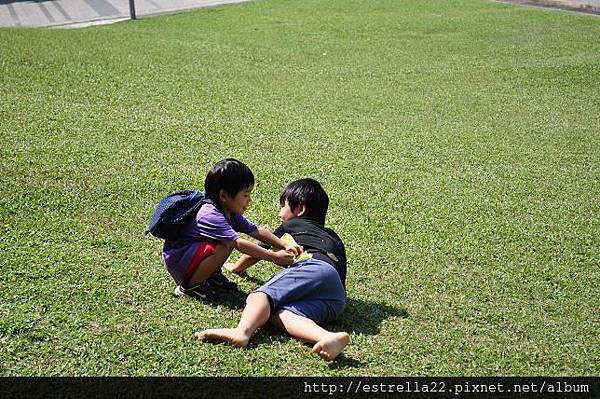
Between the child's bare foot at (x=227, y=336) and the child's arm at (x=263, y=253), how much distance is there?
0.43 metres

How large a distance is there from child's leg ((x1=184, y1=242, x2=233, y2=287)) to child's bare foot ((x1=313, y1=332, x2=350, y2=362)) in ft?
2.32

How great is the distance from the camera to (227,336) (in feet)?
11.1

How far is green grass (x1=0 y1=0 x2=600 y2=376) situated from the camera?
138 inches

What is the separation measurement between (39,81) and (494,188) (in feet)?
16.4

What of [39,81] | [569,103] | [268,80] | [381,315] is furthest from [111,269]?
[569,103]

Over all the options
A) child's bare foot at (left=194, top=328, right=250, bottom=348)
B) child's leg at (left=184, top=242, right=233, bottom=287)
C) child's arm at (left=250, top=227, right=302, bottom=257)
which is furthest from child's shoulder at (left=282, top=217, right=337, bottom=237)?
child's bare foot at (left=194, top=328, right=250, bottom=348)

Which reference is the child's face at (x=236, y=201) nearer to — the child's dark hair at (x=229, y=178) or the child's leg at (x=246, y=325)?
the child's dark hair at (x=229, y=178)

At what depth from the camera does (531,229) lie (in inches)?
203

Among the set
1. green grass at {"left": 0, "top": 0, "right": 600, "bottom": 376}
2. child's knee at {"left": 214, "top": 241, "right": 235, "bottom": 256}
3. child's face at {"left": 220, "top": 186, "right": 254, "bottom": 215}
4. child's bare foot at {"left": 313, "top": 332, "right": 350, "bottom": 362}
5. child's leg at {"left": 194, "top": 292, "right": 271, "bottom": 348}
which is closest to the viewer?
child's bare foot at {"left": 313, "top": 332, "right": 350, "bottom": 362}

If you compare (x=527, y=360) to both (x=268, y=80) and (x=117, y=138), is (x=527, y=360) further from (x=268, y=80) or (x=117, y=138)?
(x=268, y=80)

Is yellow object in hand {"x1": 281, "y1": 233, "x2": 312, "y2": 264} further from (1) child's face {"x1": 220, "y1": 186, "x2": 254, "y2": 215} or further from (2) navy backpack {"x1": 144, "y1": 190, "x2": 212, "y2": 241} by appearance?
(2) navy backpack {"x1": 144, "y1": 190, "x2": 212, "y2": 241}

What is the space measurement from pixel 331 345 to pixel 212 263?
30.9 inches

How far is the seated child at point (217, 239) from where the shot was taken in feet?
12.4

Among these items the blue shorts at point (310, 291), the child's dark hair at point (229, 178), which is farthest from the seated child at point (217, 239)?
the blue shorts at point (310, 291)
